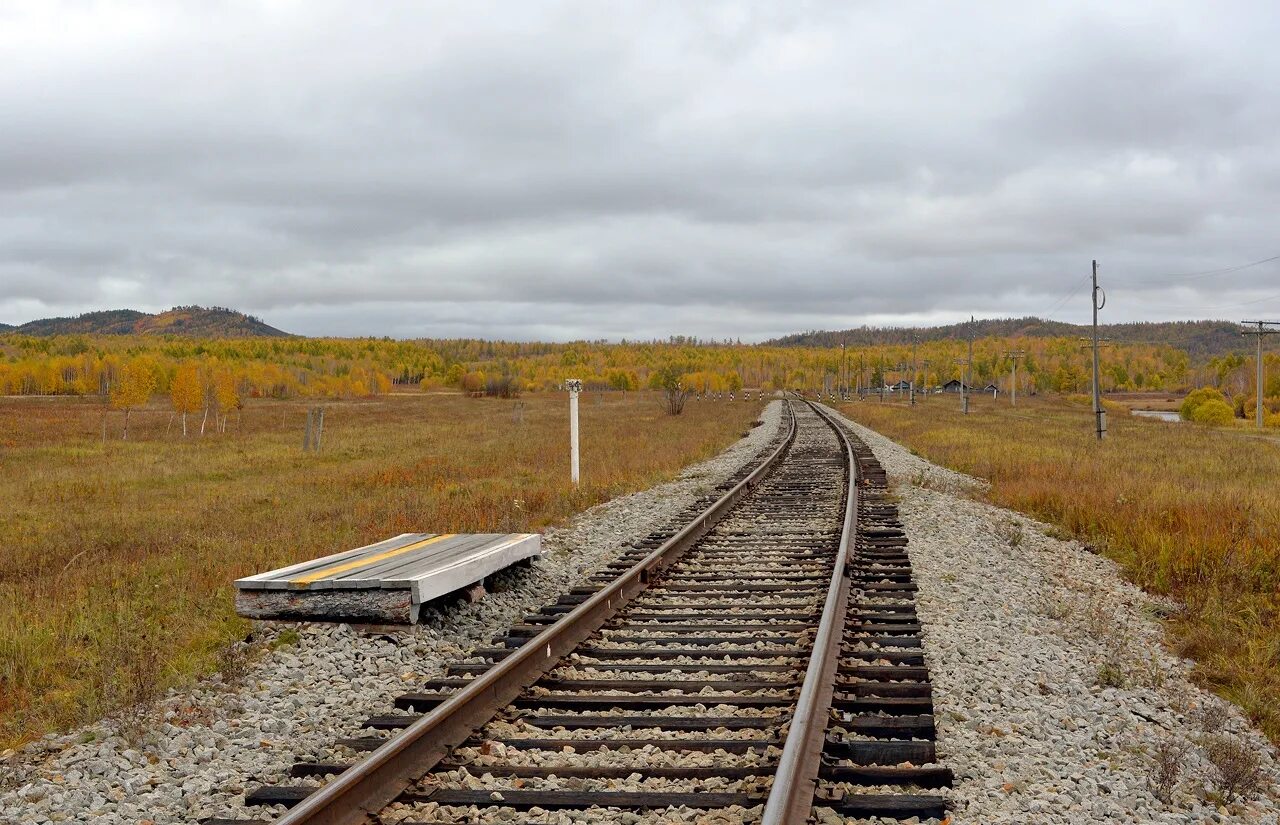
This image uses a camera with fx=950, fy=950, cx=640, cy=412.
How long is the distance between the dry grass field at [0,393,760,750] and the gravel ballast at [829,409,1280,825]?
448cm

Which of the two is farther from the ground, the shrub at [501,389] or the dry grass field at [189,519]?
the shrub at [501,389]

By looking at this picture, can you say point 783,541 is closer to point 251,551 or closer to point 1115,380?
point 251,551

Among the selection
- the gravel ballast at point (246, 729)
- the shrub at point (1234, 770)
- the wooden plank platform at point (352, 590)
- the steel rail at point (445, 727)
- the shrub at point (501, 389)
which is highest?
the shrub at point (501, 389)

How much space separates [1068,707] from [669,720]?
2228 millimetres

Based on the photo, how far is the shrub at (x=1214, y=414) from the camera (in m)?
68.6

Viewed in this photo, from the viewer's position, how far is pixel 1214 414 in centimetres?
6925

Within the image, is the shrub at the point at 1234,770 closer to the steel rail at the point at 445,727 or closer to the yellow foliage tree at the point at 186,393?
the steel rail at the point at 445,727

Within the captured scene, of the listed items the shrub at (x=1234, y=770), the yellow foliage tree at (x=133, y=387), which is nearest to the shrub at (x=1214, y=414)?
the yellow foliage tree at (x=133, y=387)

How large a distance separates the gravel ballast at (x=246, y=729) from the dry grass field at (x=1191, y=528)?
16.1 ft

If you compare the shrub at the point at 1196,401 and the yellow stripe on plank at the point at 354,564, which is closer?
the yellow stripe on plank at the point at 354,564

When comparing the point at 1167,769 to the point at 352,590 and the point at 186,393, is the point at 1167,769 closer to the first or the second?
the point at 352,590

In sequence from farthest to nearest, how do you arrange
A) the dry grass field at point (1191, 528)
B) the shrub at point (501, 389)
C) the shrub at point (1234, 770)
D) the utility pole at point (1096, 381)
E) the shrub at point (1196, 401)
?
the shrub at point (501, 389), the shrub at point (1196, 401), the utility pole at point (1096, 381), the dry grass field at point (1191, 528), the shrub at point (1234, 770)

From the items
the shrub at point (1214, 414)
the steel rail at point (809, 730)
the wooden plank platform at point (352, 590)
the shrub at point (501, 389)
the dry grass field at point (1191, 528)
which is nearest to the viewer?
the steel rail at point (809, 730)

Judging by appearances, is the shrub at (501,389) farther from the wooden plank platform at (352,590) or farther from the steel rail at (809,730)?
the steel rail at (809,730)
